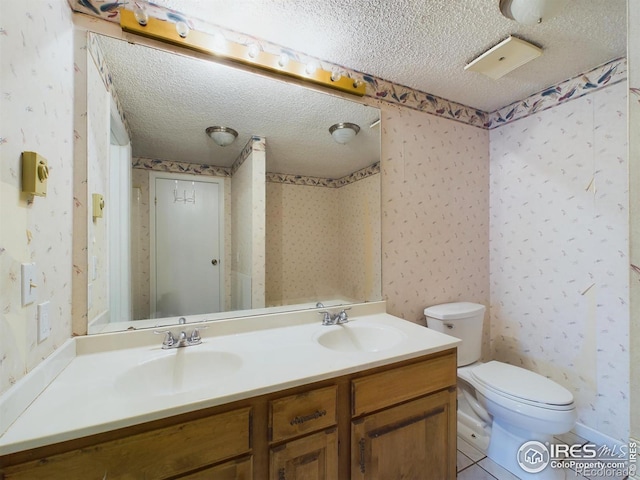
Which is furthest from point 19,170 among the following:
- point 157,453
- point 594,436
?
point 594,436

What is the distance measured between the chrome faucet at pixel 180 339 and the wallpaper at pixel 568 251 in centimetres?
203

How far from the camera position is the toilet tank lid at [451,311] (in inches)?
65.7

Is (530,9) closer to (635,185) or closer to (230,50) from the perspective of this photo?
(635,185)

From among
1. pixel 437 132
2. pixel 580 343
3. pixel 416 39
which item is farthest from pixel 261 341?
pixel 580 343

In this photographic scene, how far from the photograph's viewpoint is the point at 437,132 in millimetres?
1853

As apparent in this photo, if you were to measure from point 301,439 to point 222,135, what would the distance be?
1316mm

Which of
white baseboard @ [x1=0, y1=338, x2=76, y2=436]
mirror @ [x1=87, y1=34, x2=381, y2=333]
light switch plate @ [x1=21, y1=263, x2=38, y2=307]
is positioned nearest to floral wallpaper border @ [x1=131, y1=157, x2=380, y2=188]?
mirror @ [x1=87, y1=34, x2=381, y2=333]

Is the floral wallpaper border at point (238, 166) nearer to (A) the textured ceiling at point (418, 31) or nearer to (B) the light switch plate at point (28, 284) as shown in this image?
(A) the textured ceiling at point (418, 31)

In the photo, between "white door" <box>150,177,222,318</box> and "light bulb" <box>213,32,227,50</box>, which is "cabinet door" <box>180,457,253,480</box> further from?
"light bulb" <box>213,32,227,50</box>

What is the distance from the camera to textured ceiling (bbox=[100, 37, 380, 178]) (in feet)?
3.88

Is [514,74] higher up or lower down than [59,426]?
higher up

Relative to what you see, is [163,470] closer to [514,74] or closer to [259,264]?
[259,264]

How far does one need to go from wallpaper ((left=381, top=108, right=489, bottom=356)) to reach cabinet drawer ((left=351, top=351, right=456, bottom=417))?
21.6 inches

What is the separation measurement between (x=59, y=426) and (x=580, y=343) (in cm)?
234
